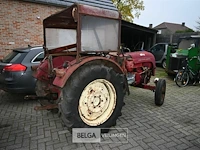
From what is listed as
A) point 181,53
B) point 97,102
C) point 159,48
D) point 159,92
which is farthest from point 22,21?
point 159,48

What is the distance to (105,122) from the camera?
8.72 ft

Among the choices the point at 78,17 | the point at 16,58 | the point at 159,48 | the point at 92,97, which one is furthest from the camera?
the point at 159,48

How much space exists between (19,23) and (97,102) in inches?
231

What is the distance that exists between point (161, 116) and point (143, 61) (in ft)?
4.99

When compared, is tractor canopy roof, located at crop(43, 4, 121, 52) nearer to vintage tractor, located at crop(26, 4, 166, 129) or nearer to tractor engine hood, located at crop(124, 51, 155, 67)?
vintage tractor, located at crop(26, 4, 166, 129)

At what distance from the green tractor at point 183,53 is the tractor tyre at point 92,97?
16.0ft

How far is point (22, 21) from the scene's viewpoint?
6719 millimetres

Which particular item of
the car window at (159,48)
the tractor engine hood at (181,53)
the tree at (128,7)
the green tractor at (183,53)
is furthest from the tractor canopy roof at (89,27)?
the tree at (128,7)

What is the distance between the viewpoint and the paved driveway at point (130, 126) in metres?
2.46

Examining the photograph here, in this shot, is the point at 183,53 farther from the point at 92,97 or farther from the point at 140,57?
the point at 92,97

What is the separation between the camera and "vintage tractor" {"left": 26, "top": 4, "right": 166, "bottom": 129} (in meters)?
2.22

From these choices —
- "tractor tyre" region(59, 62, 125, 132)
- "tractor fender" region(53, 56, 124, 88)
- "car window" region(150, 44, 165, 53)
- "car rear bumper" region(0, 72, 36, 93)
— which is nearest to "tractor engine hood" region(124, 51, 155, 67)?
"tractor tyre" region(59, 62, 125, 132)

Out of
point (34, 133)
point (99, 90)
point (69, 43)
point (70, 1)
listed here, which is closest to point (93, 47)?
point (99, 90)

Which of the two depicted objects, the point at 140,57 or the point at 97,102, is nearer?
the point at 97,102
